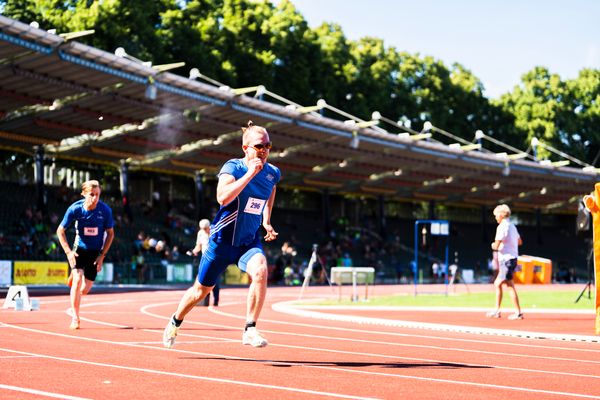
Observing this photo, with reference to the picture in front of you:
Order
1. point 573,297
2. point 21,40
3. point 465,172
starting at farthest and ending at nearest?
point 465,172 → point 21,40 → point 573,297

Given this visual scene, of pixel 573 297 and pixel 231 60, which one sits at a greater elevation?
pixel 231 60

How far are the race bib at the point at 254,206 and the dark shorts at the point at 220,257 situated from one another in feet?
1.09

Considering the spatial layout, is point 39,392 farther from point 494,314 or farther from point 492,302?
point 492,302

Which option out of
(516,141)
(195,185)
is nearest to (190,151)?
(195,185)

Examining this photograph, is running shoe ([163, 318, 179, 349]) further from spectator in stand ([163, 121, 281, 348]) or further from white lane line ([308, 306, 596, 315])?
white lane line ([308, 306, 596, 315])

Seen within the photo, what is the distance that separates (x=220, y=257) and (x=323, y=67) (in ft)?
201

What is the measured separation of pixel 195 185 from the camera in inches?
2351

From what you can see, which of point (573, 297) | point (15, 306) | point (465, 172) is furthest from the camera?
point (465, 172)

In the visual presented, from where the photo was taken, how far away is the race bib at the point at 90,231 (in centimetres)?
1391

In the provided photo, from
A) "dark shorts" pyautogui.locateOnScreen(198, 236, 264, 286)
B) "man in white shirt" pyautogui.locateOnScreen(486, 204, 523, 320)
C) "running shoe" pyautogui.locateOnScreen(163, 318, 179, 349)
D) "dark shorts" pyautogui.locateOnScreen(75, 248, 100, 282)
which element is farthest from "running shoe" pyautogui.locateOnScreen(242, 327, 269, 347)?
"man in white shirt" pyautogui.locateOnScreen(486, 204, 523, 320)

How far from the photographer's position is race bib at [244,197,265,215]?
31.7 feet

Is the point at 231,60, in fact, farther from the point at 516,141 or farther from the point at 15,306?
the point at 15,306

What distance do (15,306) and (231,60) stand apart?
43711 millimetres

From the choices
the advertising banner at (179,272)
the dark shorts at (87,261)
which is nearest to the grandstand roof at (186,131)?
the advertising banner at (179,272)
